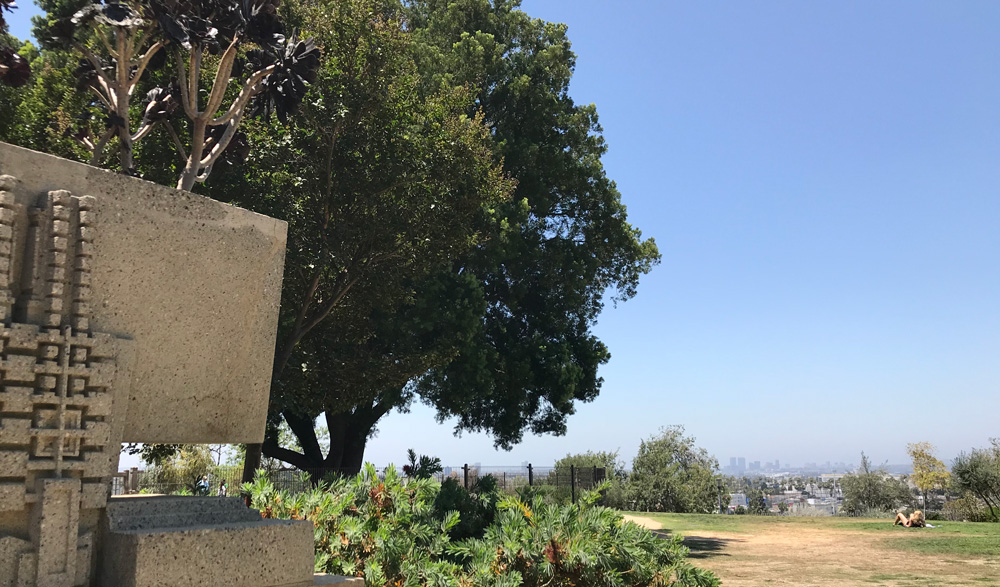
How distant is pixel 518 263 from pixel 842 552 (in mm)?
11369

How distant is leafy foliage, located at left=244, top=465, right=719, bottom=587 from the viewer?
5.79 meters

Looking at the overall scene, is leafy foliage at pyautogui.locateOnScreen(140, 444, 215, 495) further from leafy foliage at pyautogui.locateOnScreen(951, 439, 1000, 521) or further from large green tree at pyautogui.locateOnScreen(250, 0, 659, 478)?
leafy foliage at pyautogui.locateOnScreen(951, 439, 1000, 521)

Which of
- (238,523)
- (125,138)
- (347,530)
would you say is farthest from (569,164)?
(238,523)

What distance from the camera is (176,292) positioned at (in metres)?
4.23

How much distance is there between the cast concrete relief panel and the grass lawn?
10.0m

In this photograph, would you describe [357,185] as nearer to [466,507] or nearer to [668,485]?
[466,507]

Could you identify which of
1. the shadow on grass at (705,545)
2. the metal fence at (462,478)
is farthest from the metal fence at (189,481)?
the shadow on grass at (705,545)

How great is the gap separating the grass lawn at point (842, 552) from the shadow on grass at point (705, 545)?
23 millimetres

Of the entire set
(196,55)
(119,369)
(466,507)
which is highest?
(196,55)

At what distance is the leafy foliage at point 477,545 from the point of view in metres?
5.79

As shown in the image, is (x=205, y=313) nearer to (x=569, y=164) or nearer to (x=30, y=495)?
(x=30, y=495)

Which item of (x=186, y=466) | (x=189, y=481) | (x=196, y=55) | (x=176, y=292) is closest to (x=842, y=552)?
(x=176, y=292)

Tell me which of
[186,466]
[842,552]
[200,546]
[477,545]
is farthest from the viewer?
[186,466]

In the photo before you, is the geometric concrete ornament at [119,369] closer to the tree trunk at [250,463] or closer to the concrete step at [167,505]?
the concrete step at [167,505]
